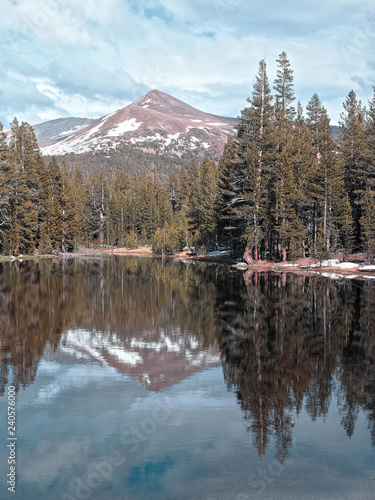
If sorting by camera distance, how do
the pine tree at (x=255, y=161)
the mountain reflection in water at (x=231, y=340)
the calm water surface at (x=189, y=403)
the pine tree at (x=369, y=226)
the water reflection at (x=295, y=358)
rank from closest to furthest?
the calm water surface at (x=189, y=403) < the water reflection at (x=295, y=358) < the mountain reflection in water at (x=231, y=340) < the pine tree at (x=369, y=226) < the pine tree at (x=255, y=161)

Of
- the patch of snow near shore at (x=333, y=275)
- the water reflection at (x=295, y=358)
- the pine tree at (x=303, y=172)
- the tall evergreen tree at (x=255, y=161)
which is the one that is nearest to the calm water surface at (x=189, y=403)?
the water reflection at (x=295, y=358)

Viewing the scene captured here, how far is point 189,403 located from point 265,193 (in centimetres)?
4662

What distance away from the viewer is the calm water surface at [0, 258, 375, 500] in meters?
7.88

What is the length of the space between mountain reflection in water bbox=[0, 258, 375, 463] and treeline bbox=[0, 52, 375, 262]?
2302cm

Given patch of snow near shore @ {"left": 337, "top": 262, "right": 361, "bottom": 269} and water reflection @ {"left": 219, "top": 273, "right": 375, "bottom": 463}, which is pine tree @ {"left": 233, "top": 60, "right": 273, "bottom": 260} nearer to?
patch of snow near shore @ {"left": 337, "top": 262, "right": 361, "bottom": 269}

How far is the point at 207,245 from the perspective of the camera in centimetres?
8519

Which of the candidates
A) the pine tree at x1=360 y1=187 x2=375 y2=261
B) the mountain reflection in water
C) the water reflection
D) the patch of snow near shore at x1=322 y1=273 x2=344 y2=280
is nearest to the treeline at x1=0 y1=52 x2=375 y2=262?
the pine tree at x1=360 y1=187 x2=375 y2=261

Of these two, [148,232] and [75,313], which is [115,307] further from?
[148,232]

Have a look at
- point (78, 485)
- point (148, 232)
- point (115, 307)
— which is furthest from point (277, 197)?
point (148, 232)

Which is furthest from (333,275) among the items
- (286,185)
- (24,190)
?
(24,190)

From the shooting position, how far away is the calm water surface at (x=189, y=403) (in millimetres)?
7875

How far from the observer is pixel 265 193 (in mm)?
55656

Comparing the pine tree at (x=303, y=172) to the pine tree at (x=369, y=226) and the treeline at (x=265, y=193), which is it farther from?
the pine tree at (x=369, y=226)

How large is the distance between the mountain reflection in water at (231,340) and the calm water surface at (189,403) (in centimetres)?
7
